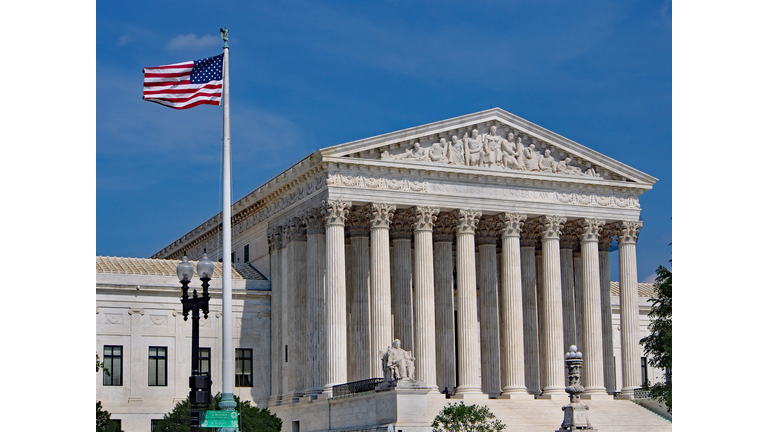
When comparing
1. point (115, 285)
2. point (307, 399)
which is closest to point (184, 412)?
point (307, 399)

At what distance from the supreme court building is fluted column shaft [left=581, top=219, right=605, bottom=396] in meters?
0.08

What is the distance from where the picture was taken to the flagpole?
28562mm

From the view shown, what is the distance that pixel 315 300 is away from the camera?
5581cm

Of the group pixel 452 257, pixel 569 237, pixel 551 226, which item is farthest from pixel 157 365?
pixel 569 237

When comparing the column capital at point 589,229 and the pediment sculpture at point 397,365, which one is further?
the column capital at point 589,229

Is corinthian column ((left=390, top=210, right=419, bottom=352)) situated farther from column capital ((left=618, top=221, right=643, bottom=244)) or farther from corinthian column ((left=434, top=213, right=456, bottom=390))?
column capital ((left=618, top=221, right=643, bottom=244))

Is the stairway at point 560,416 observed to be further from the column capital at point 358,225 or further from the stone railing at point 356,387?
the column capital at point 358,225

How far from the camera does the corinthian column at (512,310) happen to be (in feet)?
188

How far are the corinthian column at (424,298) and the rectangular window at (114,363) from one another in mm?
15787

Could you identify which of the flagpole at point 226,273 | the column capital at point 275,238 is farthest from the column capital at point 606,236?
the flagpole at point 226,273

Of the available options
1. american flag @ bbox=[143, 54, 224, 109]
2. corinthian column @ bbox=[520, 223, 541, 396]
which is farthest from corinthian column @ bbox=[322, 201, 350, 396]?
american flag @ bbox=[143, 54, 224, 109]

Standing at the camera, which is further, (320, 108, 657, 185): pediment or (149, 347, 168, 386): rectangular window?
(149, 347, 168, 386): rectangular window

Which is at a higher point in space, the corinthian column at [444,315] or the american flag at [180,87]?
Answer: the american flag at [180,87]

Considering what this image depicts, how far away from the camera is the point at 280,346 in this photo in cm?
5981
